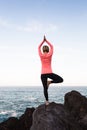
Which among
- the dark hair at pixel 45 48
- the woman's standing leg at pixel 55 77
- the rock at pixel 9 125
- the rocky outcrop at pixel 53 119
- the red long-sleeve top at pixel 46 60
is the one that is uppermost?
the dark hair at pixel 45 48

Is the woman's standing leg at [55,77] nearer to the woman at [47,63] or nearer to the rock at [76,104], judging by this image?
the woman at [47,63]

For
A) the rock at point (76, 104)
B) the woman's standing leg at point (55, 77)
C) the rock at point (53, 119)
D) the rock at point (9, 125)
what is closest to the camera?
the woman's standing leg at point (55, 77)

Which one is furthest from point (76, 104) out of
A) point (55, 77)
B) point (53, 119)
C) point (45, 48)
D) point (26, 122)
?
point (45, 48)

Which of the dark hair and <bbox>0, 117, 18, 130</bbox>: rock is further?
<bbox>0, 117, 18, 130</bbox>: rock

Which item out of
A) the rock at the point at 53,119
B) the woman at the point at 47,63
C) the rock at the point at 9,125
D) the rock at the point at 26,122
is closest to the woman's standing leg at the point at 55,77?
the woman at the point at 47,63

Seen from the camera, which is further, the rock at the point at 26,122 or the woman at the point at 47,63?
the rock at the point at 26,122

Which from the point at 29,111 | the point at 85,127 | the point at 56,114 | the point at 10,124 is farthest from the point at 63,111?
the point at 29,111

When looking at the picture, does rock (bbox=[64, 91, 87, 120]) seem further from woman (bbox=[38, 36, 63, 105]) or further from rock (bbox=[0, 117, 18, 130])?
woman (bbox=[38, 36, 63, 105])

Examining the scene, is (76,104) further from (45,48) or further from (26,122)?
(45,48)

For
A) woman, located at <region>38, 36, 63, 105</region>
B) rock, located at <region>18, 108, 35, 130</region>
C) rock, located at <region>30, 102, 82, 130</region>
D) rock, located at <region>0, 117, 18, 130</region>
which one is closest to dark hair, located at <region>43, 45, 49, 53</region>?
woman, located at <region>38, 36, 63, 105</region>

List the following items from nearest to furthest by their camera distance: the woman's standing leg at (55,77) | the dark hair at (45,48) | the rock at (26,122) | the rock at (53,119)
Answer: the woman's standing leg at (55,77) → the dark hair at (45,48) → the rock at (53,119) → the rock at (26,122)

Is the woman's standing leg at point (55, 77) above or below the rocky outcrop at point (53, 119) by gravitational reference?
above

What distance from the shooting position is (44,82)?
12.6 meters

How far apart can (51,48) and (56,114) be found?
3.21 m
